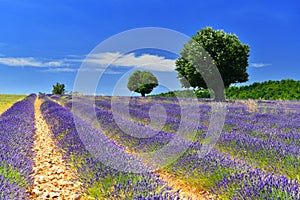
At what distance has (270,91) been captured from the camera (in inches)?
1083

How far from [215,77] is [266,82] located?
1117cm

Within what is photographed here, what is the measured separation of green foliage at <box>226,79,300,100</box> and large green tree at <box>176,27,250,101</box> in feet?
15.3

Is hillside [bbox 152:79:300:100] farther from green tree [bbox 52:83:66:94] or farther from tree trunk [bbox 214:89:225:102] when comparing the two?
green tree [bbox 52:83:66:94]

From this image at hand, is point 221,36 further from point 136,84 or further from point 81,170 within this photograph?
point 81,170

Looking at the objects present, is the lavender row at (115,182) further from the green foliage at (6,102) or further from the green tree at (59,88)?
the green tree at (59,88)

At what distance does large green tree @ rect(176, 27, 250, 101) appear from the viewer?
2177 cm

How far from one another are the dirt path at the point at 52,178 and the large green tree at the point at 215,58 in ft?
55.2

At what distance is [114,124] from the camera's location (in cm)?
775

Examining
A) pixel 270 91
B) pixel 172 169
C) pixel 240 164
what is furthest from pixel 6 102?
pixel 240 164

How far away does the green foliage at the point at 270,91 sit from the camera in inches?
993

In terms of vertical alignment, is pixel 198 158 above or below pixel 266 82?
below

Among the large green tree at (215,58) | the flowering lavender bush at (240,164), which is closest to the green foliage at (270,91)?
the large green tree at (215,58)

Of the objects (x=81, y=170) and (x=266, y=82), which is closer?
(x=81, y=170)

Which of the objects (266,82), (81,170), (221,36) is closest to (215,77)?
(221,36)
